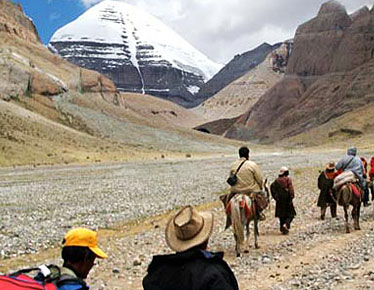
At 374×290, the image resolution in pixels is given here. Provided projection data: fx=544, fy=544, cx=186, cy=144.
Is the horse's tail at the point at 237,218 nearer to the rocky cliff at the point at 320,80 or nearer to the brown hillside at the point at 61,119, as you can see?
the brown hillside at the point at 61,119

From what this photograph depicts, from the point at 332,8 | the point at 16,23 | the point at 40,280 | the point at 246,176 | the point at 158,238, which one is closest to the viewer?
the point at 40,280

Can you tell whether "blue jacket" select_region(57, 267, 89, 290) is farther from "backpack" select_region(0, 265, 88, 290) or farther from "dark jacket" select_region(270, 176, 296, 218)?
"dark jacket" select_region(270, 176, 296, 218)

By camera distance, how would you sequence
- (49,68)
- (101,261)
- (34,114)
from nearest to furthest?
(101,261), (34,114), (49,68)

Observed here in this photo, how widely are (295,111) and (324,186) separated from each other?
372 feet

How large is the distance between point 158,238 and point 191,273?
9463 mm

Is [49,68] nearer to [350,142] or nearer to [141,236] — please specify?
[350,142]

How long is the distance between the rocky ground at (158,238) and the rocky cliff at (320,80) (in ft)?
303

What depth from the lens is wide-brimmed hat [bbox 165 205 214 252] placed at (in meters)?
4.86

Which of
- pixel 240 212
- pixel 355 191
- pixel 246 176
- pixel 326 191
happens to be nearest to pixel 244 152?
pixel 246 176

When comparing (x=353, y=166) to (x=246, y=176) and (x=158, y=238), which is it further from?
(x=158, y=238)

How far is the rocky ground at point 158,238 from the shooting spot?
9594 millimetres

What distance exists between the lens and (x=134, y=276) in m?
10.1

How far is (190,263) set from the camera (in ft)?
15.0

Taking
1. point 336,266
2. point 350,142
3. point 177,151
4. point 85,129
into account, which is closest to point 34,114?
point 85,129
